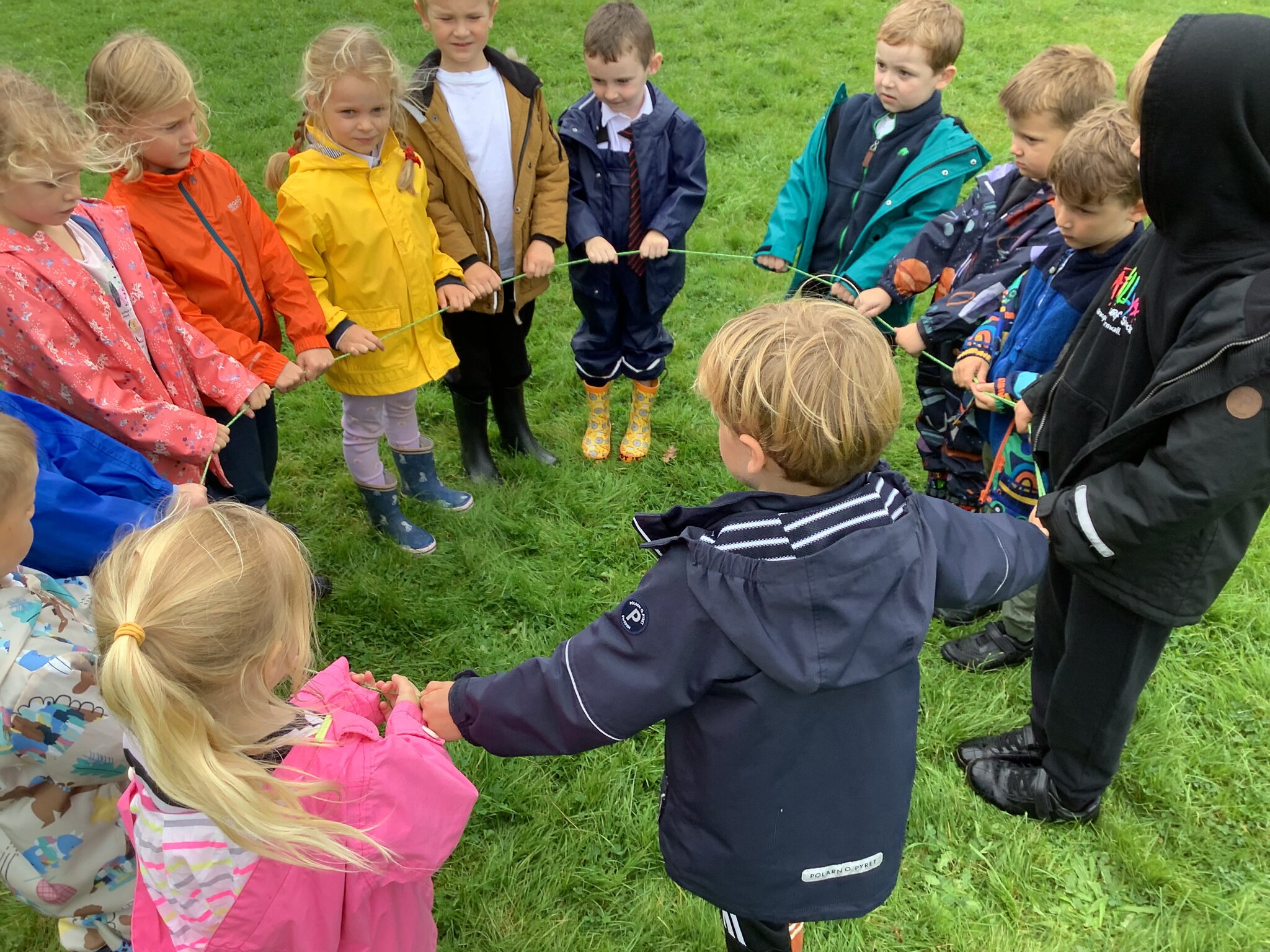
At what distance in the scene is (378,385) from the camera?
11.4 ft

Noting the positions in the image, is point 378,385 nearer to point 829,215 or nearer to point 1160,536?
point 829,215

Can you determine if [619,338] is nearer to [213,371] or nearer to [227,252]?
[227,252]

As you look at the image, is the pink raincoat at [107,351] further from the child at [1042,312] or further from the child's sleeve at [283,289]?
the child at [1042,312]

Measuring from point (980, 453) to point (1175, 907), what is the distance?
5.29 feet

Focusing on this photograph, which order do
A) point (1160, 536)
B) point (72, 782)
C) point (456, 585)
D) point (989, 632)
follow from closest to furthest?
point (72, 782) < point (1160, 536) < point (989, 632) < point (456, 585)

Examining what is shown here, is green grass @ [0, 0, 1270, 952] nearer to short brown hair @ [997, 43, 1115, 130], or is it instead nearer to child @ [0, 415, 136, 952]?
child @ [0, 415, 136, 952]

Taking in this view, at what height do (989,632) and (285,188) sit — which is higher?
(285,188)

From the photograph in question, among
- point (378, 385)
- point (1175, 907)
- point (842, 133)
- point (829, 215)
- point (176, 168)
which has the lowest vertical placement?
point (1175, 907)

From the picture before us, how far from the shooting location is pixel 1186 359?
1845 mm

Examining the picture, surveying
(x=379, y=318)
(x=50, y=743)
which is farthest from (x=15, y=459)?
(x=379, y=318)

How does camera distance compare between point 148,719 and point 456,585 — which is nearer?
point 148,719

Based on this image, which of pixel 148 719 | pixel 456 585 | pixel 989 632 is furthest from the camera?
pixel 456 585

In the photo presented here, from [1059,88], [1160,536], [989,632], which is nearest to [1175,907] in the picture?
[989,632]

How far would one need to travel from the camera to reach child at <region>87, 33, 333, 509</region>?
254cm
